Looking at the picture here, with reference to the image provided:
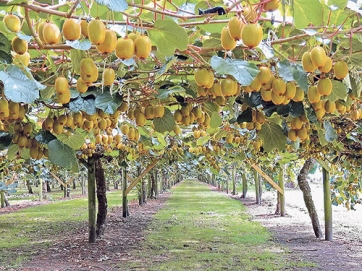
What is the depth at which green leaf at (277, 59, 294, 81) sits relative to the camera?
1.88 metres

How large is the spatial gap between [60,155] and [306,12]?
1910 millimetres

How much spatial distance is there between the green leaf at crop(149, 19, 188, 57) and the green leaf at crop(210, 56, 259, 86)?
0.51ft

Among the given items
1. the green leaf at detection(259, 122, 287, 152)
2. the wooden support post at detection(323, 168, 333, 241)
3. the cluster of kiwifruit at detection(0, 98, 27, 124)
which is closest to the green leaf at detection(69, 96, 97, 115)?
the cluster of kiwifruit at detection(0, 98, 27, 124)

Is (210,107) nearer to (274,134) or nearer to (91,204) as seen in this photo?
(274,134)

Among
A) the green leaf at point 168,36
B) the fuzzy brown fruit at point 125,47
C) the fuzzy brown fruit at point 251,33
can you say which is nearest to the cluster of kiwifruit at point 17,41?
the fuzzy brown fruit at point 125,47

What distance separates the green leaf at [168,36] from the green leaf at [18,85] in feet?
1.70

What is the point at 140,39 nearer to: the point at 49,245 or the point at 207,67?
the point at 207,67

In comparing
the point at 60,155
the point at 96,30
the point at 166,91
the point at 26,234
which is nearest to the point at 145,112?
the point at 166,91

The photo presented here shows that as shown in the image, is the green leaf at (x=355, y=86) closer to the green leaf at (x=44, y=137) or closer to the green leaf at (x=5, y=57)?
the green leaf at (x=5, y=57)

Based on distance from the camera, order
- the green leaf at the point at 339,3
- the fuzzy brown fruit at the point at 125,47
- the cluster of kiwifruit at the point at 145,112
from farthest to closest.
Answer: the cluster of kiwifruit at the point at 145,112, the green leaf at the point at 339,3, the fuzzy brown fruit at the point at 125,47

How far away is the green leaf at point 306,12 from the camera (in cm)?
157

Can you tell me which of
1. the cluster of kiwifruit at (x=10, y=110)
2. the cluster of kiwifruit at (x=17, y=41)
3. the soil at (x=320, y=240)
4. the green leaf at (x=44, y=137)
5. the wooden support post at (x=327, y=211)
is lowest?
the soil at (x=320, y=240)

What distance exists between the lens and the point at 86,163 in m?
9.78

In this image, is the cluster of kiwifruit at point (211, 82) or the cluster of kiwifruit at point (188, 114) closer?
the cluster of kiwifruit at point (211, 82)
